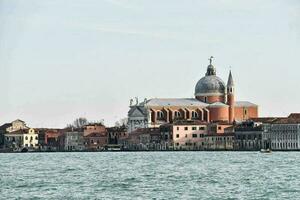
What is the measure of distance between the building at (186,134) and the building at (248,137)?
16.0 feet

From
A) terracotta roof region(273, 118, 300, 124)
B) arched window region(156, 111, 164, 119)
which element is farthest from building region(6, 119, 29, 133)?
terracotta roof region(273, 118, 300, 124)

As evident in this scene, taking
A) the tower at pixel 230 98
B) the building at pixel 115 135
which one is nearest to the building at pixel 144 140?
the building at pixel 115 135

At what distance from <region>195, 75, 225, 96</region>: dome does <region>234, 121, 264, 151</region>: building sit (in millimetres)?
11726

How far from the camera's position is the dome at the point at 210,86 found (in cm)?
12731

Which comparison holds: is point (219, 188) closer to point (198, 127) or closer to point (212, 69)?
point (198, 127)

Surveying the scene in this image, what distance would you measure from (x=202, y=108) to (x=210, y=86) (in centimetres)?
315

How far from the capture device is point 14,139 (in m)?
134

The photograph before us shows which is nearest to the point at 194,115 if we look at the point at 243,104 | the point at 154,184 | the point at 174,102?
the point at 174,102

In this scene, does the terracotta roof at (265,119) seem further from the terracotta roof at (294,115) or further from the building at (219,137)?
the building at (219,137)

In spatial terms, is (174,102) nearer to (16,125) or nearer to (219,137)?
(219,137)

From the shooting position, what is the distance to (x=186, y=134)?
119938 mm

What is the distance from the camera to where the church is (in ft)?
411

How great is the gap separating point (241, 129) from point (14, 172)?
6391cm

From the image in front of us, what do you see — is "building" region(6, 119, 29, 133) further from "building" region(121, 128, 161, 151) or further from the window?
the window
